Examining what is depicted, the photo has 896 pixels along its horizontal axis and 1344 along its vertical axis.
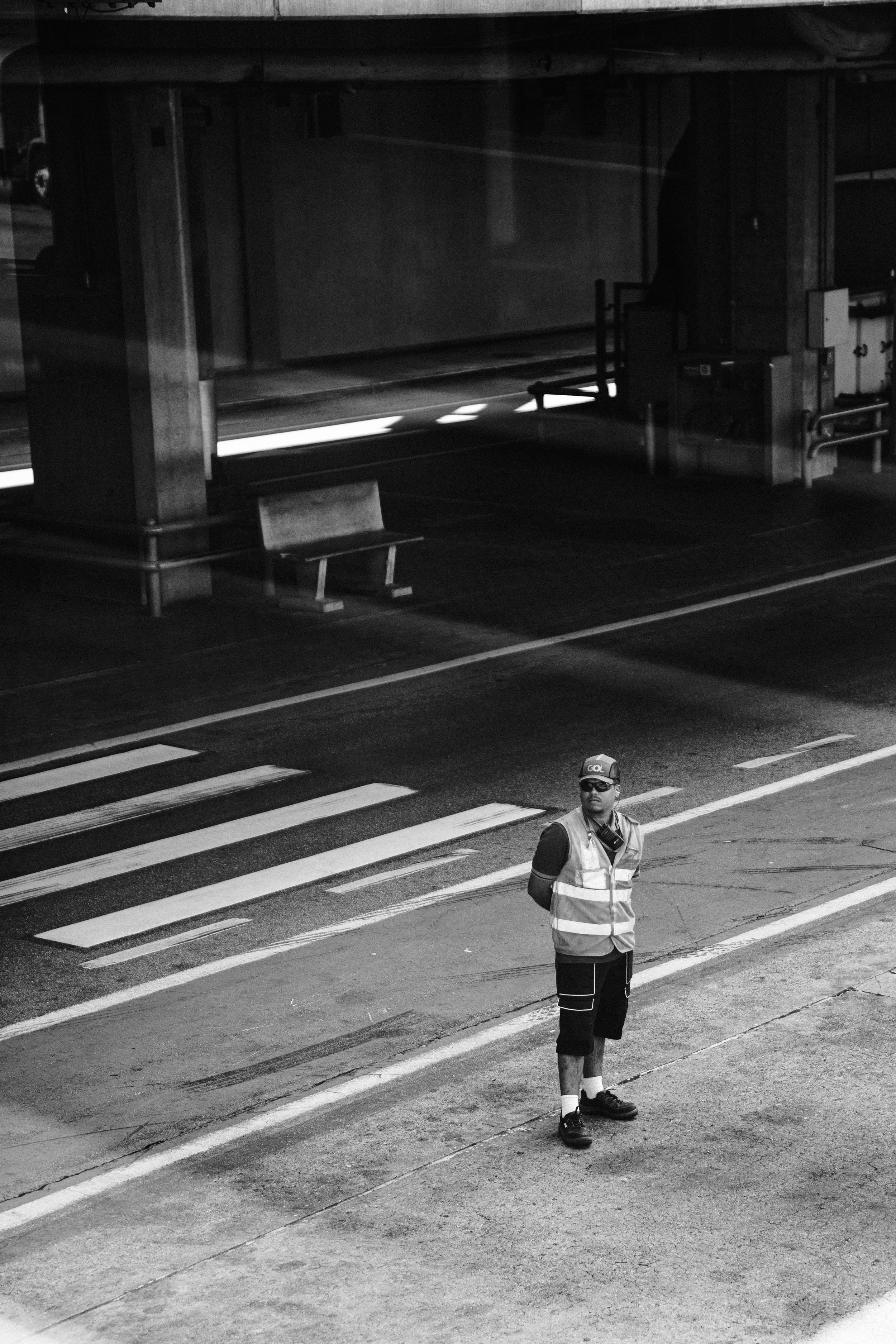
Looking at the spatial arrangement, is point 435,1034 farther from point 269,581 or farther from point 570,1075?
point 269,581

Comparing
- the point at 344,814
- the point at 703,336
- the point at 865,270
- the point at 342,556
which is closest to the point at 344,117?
the point at 865,270

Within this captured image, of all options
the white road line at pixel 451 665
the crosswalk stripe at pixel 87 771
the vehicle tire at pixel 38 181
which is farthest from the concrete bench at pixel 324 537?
the crosswalk stripe at pixel 87 771

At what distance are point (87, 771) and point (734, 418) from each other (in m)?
13.0

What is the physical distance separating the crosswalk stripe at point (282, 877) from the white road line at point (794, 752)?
164 cm

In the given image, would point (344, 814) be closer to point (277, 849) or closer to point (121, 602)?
point (277, 849)

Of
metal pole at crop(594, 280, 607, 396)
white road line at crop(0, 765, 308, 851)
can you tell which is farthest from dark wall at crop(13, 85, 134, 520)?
metal pole at crop(594, 280, 607, 396)

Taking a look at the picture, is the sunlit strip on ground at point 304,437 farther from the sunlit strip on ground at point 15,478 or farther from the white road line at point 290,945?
the white road line at point 290,945

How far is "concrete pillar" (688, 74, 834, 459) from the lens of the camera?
2311 cm

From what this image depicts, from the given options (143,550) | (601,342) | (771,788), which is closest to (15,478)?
(601,342)

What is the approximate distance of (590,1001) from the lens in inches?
297

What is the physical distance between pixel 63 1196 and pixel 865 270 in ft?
85.0

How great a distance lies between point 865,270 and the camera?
30.5 meters

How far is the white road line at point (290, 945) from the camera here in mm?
9078

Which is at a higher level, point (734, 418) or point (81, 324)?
point (81, 324)
